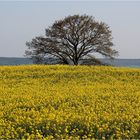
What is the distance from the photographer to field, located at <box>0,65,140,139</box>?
12.6 m

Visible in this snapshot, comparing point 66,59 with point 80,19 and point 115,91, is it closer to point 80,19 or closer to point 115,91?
point 80,19

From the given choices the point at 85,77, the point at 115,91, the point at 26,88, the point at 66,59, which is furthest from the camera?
the point at 66,59

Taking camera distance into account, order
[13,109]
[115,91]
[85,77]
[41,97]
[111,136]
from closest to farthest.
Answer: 1. [111,136]
2. [13,109]
3. [41,97]
4. [115,91]
5. [85,77]

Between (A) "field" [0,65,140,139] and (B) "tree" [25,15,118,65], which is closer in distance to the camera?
(A) "field" [0,65,140,139]

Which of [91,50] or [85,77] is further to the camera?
[91,50]

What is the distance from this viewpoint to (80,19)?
54938 millimetres

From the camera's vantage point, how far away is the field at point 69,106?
1261cm

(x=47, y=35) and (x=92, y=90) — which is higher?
(x=47, y=35)

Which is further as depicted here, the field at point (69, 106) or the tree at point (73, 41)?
the tree at point (73, 41)

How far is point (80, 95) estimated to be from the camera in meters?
18.9

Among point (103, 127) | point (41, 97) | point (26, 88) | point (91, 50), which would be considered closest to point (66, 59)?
point (91, 50)

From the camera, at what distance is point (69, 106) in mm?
16594

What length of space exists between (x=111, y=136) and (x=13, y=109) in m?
4.64

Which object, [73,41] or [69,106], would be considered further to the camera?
[73,41]
